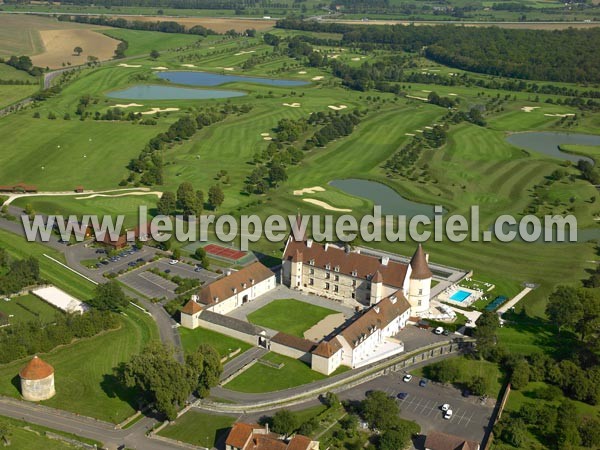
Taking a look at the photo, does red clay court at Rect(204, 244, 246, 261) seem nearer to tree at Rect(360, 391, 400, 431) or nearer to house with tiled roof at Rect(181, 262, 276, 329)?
house with tiled roof at Rect(181, 262, 276, 329)

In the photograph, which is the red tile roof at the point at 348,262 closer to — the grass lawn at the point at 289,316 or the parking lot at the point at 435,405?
the grass lawn at the point at 289,316

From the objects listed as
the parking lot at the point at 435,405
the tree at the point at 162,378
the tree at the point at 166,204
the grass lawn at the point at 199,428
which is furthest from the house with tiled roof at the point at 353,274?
the tree at the point at 166,204

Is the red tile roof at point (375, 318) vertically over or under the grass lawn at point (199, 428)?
over

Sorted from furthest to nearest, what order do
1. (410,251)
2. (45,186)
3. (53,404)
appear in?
(45,186) → (410,251) → (53,404)

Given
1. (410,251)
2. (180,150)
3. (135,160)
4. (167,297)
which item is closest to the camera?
(167,297)

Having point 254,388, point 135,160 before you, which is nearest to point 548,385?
point 254,388

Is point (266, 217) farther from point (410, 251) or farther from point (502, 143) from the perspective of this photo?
point (502, 143)

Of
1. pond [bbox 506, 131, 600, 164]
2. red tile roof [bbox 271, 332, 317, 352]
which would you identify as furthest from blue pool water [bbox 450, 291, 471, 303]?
pond [bbox 506, 131, 600, 164]
